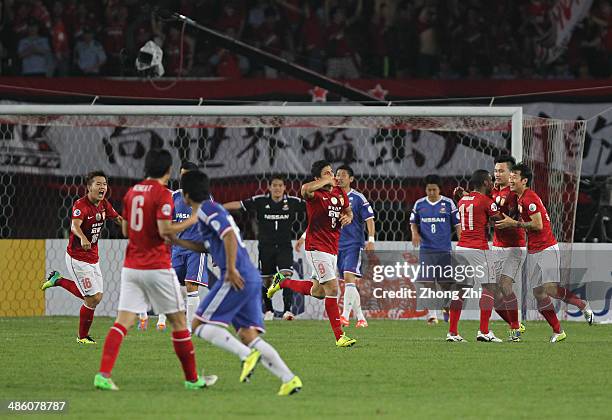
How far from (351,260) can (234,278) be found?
8.97m

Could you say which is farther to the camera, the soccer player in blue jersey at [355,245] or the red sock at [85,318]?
the soccer player in blue jersey at [355,245]

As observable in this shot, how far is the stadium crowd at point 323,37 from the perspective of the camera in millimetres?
21781

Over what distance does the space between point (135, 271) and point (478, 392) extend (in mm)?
2959

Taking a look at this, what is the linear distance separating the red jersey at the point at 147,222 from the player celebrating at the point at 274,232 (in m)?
9.04

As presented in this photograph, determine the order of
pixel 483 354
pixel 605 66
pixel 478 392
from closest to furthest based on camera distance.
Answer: pixel 478 392
pixel 483 354
pixel 605 66

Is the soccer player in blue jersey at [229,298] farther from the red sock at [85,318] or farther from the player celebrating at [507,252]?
the player celebrating at [507,252]

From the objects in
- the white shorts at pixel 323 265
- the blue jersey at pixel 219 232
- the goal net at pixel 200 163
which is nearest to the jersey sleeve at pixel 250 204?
the goal net at pixel 200 163

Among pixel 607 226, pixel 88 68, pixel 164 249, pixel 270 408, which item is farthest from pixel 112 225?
pixel 270 408

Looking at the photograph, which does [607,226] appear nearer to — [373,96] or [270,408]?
[373,96]

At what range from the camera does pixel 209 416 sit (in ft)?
26.9

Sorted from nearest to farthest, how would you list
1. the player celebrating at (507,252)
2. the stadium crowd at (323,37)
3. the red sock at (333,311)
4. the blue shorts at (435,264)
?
1. the red sock at (333,311)
2. the player celebrating at (507,252)
3. the blue shorts at (435,264)
4. the stadium crowd at (323,37)

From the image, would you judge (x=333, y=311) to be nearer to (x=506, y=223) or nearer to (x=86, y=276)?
(x=506, y=223)

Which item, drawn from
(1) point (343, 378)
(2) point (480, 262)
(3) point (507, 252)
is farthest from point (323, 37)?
(1) point (343, 378)

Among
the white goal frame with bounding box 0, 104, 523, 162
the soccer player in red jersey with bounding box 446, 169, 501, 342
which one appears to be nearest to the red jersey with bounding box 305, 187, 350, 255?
the soccer player in red jersey with bounding box 446, 169, 501, 342
